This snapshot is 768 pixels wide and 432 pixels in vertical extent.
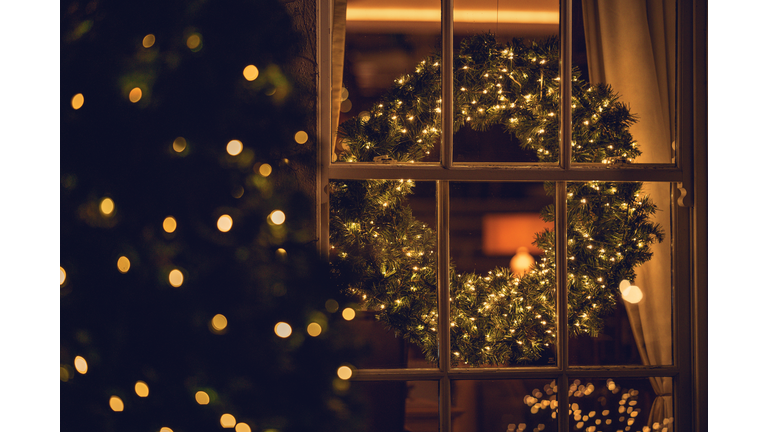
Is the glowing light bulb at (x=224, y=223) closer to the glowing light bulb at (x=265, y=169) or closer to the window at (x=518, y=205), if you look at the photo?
the glowing light bulb at (x=265, y=169)

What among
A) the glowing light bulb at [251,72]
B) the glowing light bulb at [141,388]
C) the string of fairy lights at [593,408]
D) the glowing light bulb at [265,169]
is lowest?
the string of fairy lights at [593,408]

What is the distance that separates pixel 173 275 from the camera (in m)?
1.10

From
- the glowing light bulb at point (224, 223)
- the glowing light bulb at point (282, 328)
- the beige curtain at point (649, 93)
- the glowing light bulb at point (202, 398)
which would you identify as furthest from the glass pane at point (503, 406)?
the glowing light bulb at point (224, 223)

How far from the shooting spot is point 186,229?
43.4 inches

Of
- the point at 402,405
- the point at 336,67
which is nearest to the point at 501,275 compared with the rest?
the point at 402,405

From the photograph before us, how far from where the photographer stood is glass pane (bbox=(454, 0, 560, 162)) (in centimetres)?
147

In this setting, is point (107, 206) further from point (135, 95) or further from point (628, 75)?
point (628, 75)

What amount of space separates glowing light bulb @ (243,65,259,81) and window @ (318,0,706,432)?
1.07 feet

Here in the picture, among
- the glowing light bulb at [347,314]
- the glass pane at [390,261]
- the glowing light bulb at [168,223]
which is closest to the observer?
the glowing light bulb at [168,223]

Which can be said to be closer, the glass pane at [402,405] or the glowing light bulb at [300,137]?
the glowing light bulb at [300,137]

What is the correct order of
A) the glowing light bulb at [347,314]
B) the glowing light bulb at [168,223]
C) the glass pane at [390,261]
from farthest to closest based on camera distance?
the glass pane at [390,261] < the glowing light bulb at [347,314] < the glowing light bulb at [168,223]

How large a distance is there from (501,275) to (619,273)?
425 millimetres

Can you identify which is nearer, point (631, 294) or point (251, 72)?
point (251, 72)

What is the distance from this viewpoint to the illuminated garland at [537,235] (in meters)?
1.43
